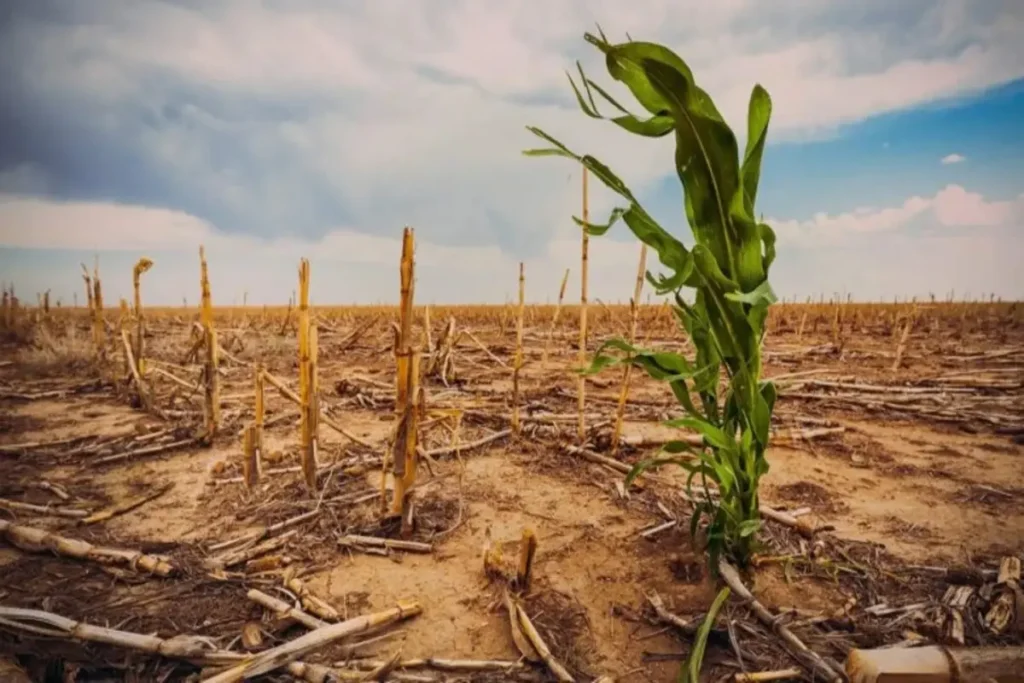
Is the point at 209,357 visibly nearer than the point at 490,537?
No

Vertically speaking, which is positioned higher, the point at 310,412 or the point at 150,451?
the point at 310,412

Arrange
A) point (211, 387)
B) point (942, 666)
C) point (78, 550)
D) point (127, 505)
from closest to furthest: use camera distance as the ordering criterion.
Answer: point (942, 666)
point (78, 550)
point (127, 505)
point (211, 387)

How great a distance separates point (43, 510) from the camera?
3875 mm

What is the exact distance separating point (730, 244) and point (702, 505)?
133 centimetres

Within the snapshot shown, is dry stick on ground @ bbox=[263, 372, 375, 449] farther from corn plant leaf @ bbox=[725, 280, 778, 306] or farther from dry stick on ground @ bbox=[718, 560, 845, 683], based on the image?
corn plant leaf @ bbox=[725, 280, 778, 306]

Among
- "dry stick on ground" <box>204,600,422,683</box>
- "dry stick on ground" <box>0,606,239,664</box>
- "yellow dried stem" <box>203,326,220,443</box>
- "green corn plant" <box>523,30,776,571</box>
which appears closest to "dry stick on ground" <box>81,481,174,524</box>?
"yellow dried stem" <box>203,326,220,443</box>

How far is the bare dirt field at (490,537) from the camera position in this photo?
2531mm

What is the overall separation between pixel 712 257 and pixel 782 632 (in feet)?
5.50

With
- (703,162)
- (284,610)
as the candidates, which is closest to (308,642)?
(284,610)

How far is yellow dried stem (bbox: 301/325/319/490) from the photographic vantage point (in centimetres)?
386

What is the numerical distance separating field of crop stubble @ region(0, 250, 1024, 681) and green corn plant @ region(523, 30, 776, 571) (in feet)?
1.92

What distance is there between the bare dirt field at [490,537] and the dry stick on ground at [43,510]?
0.02 m

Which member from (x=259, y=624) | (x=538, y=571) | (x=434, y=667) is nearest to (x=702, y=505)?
(x=538, y=571)

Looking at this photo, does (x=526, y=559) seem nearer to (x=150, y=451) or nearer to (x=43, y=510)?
(x=43, y=510)
